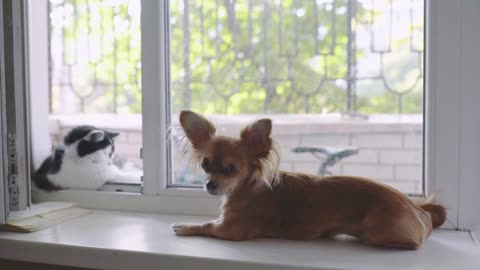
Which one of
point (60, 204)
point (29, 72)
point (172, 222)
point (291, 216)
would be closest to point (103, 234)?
point (172, 222)

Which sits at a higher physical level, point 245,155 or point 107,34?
point 107,34

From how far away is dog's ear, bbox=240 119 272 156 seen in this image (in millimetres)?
1033

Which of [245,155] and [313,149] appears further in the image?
[313,149]

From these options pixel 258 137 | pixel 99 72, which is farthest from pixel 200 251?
pixel 99 72

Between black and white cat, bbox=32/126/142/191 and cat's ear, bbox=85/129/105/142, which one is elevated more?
cat's ear, bbox=85/129/105/142

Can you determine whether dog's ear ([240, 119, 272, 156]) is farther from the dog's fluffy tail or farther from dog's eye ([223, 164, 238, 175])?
the dog's fluffy tail

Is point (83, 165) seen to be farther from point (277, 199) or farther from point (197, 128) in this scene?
point (277, 199)

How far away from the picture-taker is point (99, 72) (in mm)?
1596

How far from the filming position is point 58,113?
167cm

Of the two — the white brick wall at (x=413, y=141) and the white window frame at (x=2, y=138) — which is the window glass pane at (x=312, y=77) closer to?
the white brick wall at (x=413, y=141)

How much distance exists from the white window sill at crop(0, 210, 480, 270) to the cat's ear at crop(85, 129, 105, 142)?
0.30m

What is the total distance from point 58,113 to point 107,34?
0.35m

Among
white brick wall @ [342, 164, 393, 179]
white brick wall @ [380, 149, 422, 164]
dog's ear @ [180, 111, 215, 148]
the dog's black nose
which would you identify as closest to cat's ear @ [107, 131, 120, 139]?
dog's ear @ [180, 111, 215, 148]

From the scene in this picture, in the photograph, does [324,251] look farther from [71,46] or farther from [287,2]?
[71,46]
